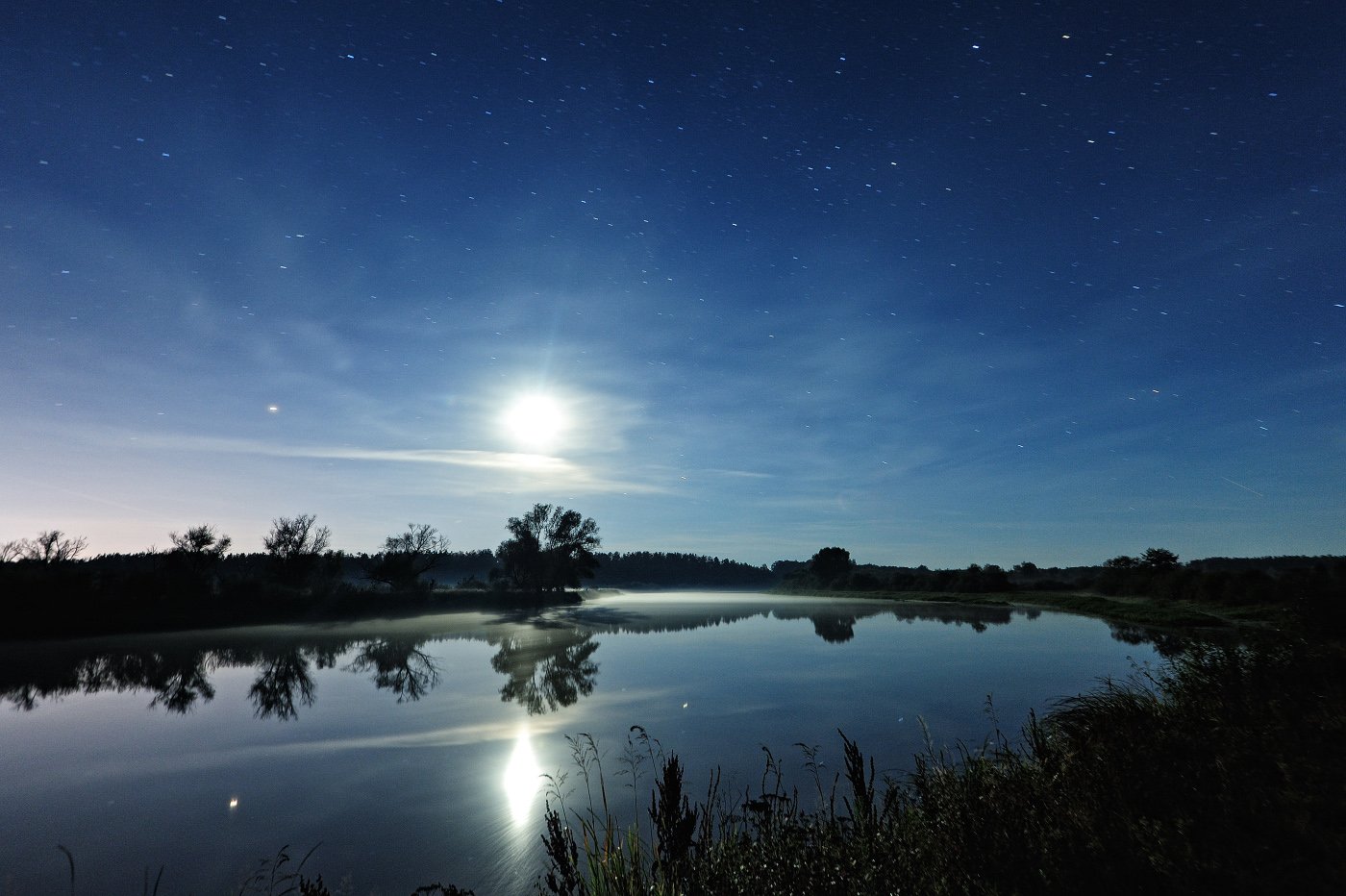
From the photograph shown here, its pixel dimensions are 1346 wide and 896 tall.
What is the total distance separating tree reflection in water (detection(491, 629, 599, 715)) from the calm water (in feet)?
0.75

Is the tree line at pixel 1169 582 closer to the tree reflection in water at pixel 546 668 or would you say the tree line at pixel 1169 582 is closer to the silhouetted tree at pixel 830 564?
the silhouetted tree at pixel 830 564

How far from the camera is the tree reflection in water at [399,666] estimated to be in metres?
24.1

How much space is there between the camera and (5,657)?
3212 cm

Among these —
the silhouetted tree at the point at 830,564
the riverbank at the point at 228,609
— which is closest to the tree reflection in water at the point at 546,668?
the riverbank at the point at 228,609

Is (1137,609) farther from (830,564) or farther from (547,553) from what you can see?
(830,564)

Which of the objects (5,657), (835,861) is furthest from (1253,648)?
(5,657)

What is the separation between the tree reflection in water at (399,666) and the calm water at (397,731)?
0.25m

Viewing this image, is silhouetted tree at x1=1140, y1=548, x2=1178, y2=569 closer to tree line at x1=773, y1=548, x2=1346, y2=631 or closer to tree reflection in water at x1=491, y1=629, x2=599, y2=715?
tree line at x1=773, y1=548, x2=1346, y2=631

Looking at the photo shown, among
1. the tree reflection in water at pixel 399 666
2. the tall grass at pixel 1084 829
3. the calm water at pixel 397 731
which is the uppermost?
the tall grass at pixel 1084 829

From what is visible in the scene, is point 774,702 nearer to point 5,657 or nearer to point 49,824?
point 49,824

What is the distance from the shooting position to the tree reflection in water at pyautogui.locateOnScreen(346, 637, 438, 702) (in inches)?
950

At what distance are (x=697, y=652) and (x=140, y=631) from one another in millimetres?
44207

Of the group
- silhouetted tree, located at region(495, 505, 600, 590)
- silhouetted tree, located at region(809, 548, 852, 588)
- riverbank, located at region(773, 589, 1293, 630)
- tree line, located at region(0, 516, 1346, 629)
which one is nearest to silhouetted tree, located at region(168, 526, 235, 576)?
tree line, located at region(0, 516, 1346, 629)

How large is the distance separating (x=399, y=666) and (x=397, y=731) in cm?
1485
